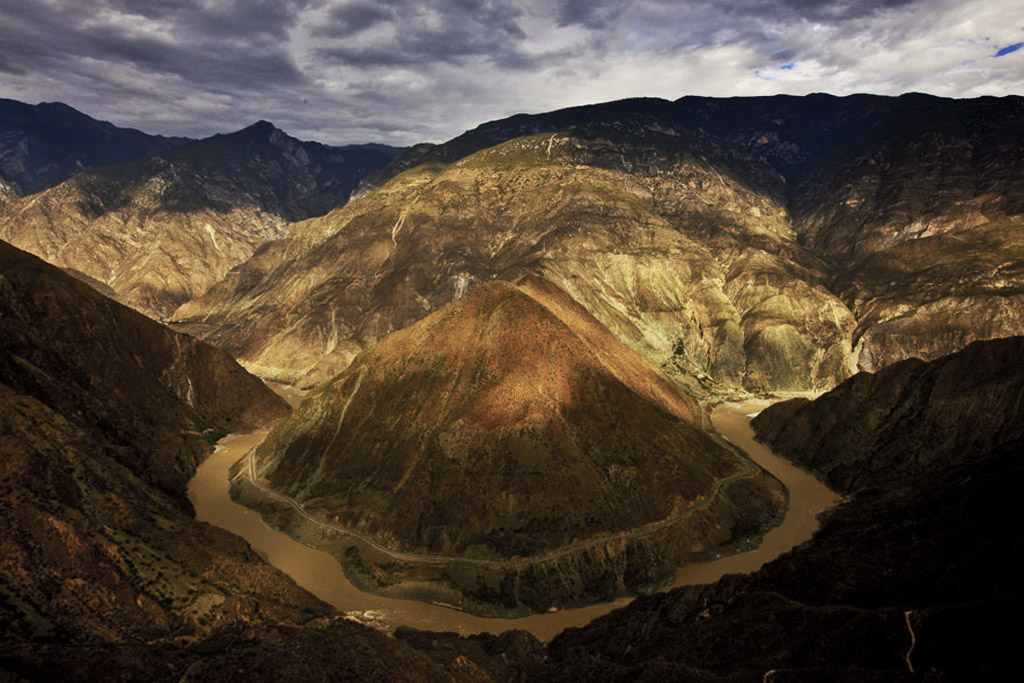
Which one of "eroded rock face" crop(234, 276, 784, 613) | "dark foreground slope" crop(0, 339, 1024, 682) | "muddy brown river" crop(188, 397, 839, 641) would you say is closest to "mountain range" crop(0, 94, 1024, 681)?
"dark foreground slope" crop(0, 339, 1024, 682)

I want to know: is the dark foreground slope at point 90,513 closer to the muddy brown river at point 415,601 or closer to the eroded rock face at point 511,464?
the muddy brown river at point 415,601

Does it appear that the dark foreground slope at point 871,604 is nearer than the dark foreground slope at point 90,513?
Yes

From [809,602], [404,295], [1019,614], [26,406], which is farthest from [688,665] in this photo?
[404,295]

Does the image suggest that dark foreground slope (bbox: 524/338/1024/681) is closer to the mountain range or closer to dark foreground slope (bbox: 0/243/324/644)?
the mountain range

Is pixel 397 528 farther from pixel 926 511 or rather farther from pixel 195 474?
pixel 926 511

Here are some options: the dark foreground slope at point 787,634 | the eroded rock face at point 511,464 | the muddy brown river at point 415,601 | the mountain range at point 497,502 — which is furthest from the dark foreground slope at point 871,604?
the eroded rock face at point 511,464
